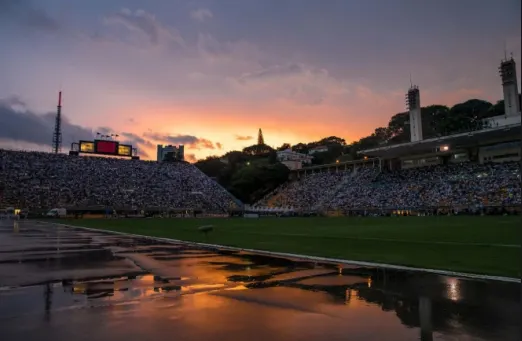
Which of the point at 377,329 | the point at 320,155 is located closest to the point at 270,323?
the point at 377,329

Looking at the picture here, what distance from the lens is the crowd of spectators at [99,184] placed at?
3012 inches

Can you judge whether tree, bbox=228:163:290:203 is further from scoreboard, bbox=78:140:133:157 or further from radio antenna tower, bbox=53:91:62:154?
radio antenna tower, bbox=53:91:62:154

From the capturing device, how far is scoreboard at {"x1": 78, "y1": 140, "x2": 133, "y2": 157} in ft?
320


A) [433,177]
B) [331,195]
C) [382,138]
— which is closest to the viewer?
[433,177]

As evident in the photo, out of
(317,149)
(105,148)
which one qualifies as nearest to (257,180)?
(105,148)

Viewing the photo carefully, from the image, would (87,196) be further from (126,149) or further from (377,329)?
(377,329)

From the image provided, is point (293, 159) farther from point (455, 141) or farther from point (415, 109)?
point (455, 141)

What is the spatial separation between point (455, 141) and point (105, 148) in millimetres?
75512

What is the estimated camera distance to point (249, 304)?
8.41 metres

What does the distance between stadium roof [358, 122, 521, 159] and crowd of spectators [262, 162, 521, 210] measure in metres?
3.96

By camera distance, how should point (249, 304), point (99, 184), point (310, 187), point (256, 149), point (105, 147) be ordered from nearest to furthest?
point (249, 304) < point (99, 184) < point (310, 187) < point (105, 147) < point (256, 149)

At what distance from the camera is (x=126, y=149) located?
10362 centimetres

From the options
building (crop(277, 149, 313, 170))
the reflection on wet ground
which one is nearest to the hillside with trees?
building (crop(277, 149, 313, 170))

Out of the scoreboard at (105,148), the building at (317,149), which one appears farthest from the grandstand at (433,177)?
the building at (317,149)
